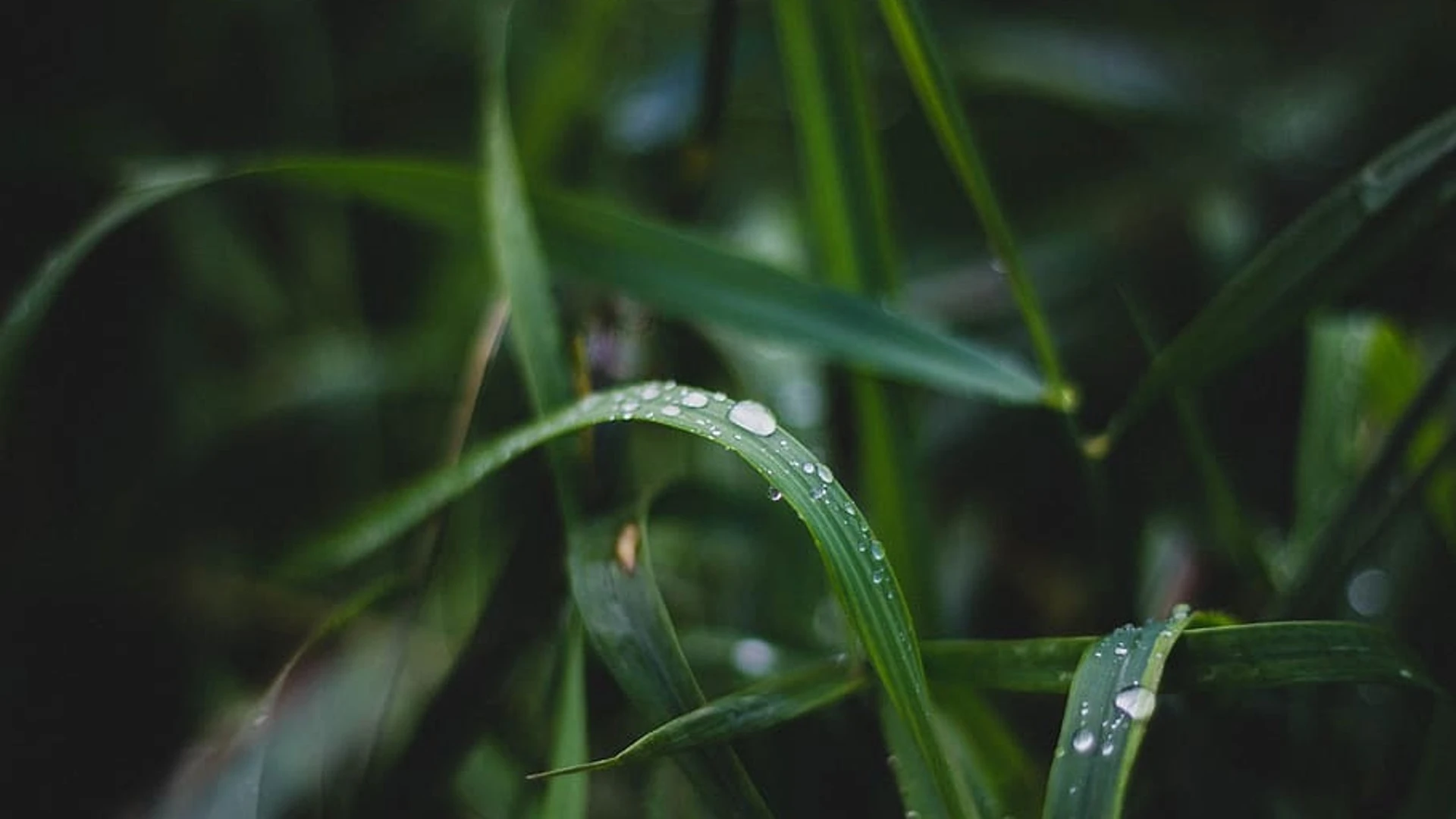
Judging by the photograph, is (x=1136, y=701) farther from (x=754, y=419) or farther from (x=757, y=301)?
(x=757, y=301)

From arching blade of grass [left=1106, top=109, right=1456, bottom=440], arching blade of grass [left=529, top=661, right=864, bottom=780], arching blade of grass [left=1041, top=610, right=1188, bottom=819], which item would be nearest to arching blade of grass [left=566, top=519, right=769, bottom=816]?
arching blade of grass [left=529, top=661, right=864, bottom=780]

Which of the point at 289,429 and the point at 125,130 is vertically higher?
the point at 125,130

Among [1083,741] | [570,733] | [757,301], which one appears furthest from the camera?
[757,301]

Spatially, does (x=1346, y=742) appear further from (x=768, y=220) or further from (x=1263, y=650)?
(x=768, y=220)

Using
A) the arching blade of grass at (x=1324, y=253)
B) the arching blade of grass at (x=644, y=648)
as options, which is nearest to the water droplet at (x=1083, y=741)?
the arching blade of grass at (x=644, y=648)

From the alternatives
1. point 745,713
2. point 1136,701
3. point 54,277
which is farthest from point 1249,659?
point 54,277

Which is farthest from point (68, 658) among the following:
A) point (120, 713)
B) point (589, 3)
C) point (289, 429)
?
point (589, 3)

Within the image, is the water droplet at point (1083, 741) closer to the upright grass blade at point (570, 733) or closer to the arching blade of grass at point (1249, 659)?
the arching blade of grass at point (1249, 659)
